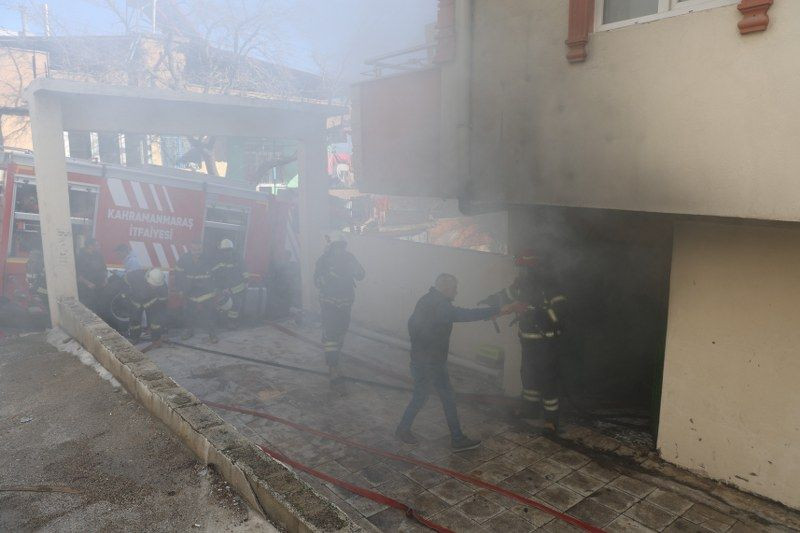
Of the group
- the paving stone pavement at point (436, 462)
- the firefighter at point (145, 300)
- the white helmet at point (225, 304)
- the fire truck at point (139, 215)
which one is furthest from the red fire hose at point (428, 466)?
the fire truck at point (139, 215)

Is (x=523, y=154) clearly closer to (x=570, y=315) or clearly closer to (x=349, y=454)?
(x=570, y=315)

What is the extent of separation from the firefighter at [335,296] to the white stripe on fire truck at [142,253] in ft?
12.8

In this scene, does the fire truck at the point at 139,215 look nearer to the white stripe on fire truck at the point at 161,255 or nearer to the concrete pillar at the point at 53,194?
the white stripe on fire truck at the point at 161,255

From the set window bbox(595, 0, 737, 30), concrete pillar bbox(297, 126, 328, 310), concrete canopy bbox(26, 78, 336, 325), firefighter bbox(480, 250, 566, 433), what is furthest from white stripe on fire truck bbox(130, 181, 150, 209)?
window bbox(595, 0, 737, 30)

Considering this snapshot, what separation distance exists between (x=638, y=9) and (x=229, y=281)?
699 centimetres

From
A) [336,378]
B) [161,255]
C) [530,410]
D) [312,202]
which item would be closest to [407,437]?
[530,410]

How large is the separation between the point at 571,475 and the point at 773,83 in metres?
3.38

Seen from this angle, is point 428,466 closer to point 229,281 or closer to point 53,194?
point 229,281

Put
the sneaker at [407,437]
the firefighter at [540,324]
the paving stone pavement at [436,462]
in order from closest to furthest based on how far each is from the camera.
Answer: the paving stone pavement at [436,462], the sneaker at [407,437], the firefighter at [540,324]

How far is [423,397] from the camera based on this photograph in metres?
5.21

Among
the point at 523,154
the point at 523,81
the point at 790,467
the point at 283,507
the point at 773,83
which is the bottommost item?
the point at 790,467

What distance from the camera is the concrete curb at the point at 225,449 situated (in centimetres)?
269

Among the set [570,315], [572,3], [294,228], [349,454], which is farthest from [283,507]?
[294,228]

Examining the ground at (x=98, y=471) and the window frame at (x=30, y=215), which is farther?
the window frame at (x=30, y=215)
